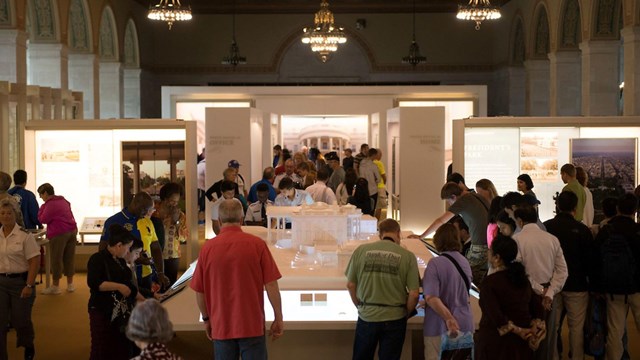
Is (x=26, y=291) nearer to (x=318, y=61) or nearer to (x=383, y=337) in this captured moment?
(x=383, y=337)

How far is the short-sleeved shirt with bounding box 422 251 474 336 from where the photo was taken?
6.53 meters

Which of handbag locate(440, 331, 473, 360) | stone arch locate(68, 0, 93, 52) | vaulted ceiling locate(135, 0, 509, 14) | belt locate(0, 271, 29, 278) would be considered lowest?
handbag locate(440, 331, 473, 360)

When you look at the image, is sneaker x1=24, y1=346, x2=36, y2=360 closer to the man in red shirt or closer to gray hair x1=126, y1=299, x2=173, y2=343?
the man in red shirt

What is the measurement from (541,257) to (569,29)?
63.4 feet

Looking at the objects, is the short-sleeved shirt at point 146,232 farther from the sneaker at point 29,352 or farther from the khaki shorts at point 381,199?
the khaki shorts at point 381,199

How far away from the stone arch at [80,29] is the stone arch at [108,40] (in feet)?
10.5

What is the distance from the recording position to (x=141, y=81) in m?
33.9

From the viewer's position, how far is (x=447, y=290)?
21.5 feet

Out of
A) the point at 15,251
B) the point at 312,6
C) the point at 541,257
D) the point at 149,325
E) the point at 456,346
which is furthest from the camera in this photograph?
the point at 312,6

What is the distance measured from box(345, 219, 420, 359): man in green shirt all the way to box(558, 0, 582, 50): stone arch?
66.0ft

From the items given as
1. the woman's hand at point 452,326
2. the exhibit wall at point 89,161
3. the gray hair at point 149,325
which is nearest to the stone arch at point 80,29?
the exhibit wall at point 89,161

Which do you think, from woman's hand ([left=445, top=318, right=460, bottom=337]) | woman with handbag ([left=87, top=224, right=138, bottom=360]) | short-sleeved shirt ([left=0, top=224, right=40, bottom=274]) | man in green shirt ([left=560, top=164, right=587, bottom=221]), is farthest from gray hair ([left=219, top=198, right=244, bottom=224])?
man in green shirt ([left=560, top=164, right=587, bottom=221])

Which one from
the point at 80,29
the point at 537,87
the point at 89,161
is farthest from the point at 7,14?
the point at 537,87

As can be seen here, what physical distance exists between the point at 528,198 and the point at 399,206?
9706mm
